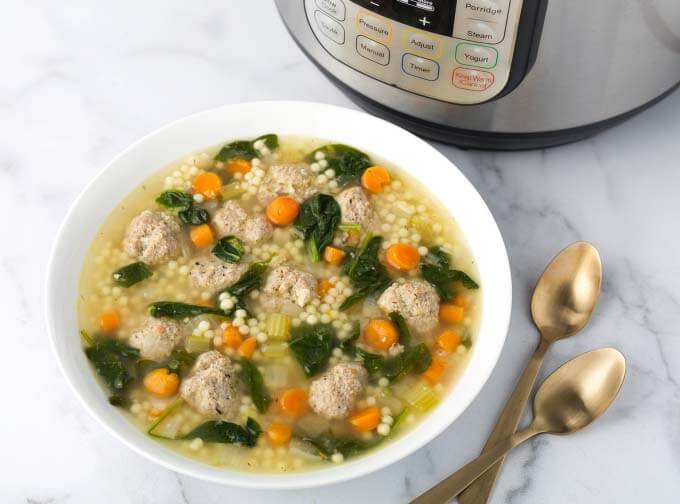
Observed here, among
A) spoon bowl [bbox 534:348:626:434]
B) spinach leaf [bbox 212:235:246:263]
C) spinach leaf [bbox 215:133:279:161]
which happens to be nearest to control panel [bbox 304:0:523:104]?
spinach leaf [bbox 215:133:279:161]

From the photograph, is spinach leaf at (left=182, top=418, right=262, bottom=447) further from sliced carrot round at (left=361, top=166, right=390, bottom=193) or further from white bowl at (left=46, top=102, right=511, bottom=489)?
sliced carrot round at (left=361, top=166, right=390, bottom=193)

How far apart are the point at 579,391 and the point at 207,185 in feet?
2.80

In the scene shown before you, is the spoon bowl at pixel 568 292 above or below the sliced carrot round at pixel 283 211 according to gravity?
below

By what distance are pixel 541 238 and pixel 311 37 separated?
66 cm

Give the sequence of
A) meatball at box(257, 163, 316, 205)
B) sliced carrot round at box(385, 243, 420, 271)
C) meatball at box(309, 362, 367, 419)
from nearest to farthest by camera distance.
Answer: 1. meatball at box(309, 362, 367, 419)
2. sliced carrot round at box(385, 243, 420, 271)
3. meatball at box(257, 163, 316, 205)

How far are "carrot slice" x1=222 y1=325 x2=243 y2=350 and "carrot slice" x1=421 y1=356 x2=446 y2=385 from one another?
0.34 m

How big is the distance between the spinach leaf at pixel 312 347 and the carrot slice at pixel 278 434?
0.40 feet

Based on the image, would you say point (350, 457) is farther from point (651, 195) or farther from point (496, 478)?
point (651, 195)

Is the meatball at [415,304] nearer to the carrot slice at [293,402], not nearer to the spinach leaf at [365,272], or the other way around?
the spinach leaf at [365,272]

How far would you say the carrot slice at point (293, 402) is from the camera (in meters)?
1.51

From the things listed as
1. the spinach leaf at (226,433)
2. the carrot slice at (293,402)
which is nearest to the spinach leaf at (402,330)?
the carrot slice at (293,402)

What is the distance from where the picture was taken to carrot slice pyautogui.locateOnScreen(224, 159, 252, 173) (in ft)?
6.09

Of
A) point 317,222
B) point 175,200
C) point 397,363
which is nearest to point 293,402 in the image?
point 397,363

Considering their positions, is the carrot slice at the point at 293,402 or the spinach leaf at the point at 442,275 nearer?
the carrot slice at the point at 293,402
